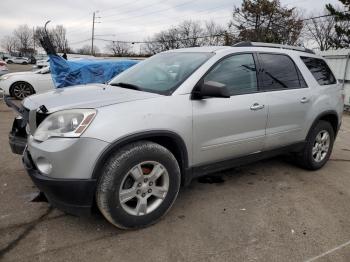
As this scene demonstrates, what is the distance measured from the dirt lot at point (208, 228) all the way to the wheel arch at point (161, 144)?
1.98ft

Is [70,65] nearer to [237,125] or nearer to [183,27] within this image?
[237,125]

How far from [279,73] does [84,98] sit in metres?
2.48

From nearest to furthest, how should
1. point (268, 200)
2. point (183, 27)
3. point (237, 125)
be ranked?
point (237, 125) < point (268, 200) < point (183, 27)

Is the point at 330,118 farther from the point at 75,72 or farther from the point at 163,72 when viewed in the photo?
the point at 75,72

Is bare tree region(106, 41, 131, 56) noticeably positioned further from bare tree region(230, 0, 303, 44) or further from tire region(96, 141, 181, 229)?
tire region(96, 141, 181, 229)

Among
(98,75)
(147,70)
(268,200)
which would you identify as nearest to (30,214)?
(147,70)

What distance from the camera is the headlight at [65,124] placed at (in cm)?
271

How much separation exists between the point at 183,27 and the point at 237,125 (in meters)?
61.4

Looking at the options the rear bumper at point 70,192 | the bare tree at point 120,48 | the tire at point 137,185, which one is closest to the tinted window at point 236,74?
the tire at point 137,185

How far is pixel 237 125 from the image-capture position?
3.67m

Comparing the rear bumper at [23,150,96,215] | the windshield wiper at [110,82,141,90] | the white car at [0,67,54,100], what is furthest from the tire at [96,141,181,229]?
the white car at [0,67,54,100]

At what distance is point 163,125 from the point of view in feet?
10.1

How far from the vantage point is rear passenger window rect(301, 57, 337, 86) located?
475 centimetres

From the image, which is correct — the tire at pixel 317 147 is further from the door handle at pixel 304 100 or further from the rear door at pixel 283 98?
the door handle at pixel 304 100
